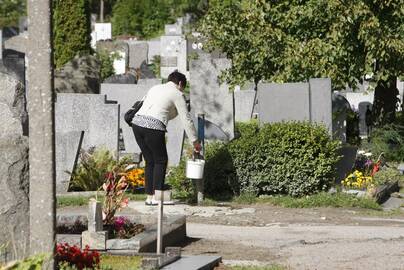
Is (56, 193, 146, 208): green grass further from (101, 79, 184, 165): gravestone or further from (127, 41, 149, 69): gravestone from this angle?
(127, 41, 149, 69): gravestone

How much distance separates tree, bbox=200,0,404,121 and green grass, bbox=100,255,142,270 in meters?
8.85

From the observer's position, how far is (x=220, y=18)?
19625 millimetres

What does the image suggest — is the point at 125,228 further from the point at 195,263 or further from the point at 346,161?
the point at 346,161

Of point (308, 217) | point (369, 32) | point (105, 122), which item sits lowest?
point (308, 217)

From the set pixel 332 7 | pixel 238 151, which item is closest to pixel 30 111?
pixel 238 151

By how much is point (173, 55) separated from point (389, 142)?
2003 cm

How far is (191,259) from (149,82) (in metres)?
16.0

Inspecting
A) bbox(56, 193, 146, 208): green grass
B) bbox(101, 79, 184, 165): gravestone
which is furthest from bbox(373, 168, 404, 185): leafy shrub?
bbox(56, 193, 146, 208): green grass

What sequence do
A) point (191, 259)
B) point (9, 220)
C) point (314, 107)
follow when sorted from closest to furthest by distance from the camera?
point (9, 220) → point (191, 259) → point (314, 107)

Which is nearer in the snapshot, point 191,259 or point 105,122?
point 191,259

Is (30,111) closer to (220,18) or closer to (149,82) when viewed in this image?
(220,18)

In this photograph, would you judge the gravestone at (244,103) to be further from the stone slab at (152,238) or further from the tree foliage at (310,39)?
the stone slab at (152,238)

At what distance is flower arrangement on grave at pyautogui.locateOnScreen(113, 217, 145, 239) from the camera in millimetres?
10117

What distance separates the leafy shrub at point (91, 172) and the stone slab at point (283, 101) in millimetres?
2275
